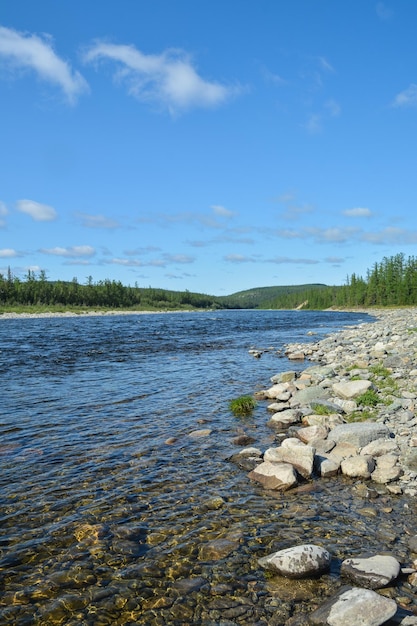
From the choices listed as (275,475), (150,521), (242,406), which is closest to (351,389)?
(242,406)

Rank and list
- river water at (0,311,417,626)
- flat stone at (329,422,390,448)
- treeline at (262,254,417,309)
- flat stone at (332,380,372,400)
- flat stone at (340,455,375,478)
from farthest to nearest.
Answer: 1. treeline at (262,254,417,309)
2. flat stone at (332,380,372,400)
3. flat stone at (329,422,390,448)
4. flat stone at (340,455,375,478)
5. river water at (0,311,417,626)

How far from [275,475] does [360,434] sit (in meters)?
2.85

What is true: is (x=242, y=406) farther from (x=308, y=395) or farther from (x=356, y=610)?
(x=356, y=610)

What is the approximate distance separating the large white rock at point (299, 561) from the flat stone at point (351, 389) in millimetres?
9129

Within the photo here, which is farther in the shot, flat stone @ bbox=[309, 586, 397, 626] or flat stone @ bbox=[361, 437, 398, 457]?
flat stone @ bbox=[361, 437, 398, 457]

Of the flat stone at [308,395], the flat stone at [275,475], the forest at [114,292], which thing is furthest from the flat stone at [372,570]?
the forest at [114,292]

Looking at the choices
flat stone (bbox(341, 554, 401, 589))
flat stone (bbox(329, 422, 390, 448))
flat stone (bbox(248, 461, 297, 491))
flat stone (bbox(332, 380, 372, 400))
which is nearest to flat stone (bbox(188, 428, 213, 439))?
flat stone (bbox(248, 461, 297, 491))

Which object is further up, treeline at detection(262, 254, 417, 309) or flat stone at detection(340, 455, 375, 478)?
treeline at detection(262, 254, 417, 309)

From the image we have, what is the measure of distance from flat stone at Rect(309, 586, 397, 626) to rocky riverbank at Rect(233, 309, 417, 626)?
0.04 ft

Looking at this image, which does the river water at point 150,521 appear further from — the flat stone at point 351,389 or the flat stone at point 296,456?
the flat stone at point 351,389

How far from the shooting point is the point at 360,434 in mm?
10680

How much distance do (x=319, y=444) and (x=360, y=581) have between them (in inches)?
204

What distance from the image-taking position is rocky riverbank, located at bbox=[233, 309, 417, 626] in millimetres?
5395

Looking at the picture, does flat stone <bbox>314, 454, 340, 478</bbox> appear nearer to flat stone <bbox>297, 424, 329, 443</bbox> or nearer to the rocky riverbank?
the rocky riverbank
